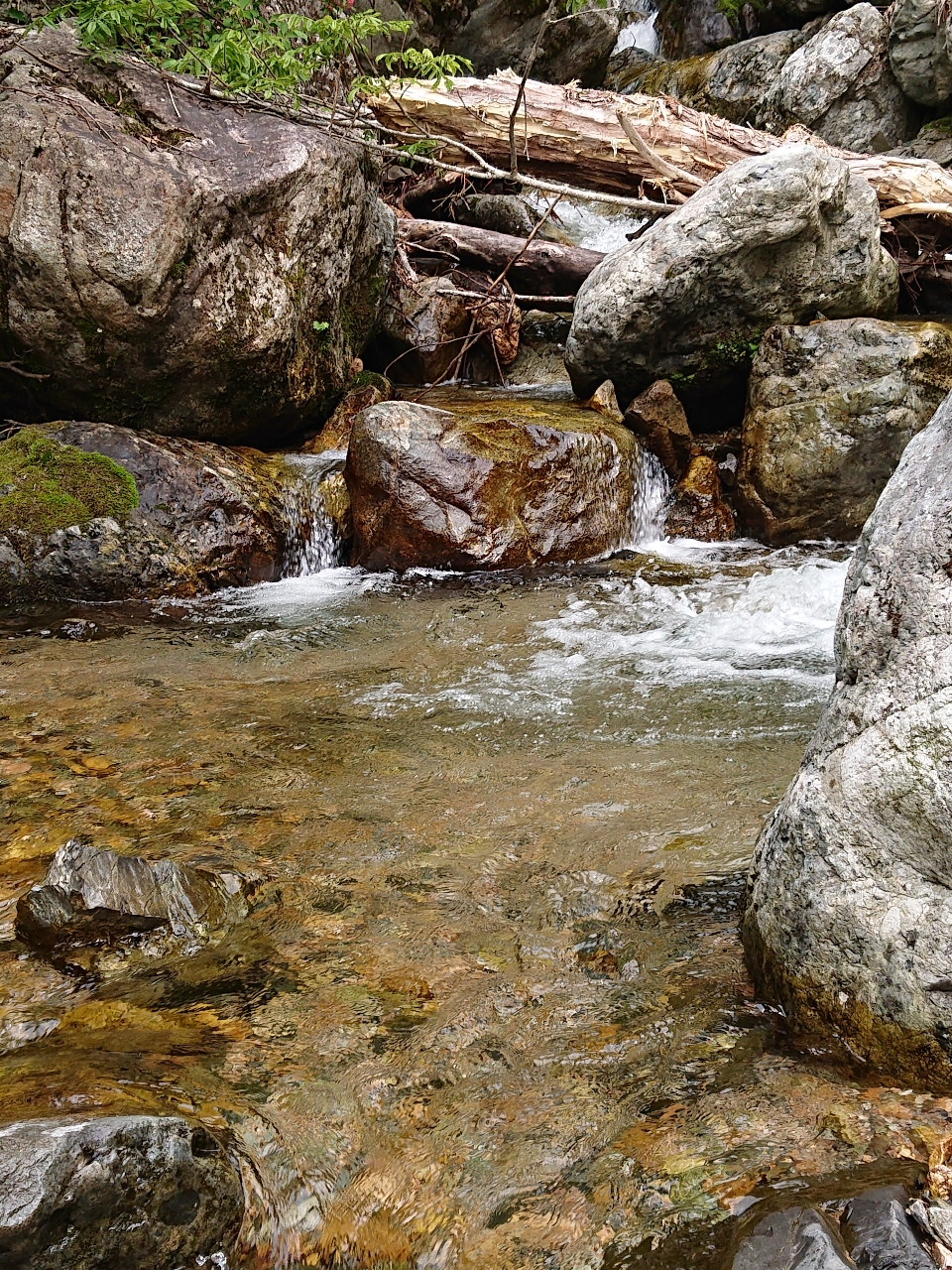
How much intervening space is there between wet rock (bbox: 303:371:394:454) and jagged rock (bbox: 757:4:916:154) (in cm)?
890

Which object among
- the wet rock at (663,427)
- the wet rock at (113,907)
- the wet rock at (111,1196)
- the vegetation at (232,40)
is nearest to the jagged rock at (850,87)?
the wet rock at (663,427)

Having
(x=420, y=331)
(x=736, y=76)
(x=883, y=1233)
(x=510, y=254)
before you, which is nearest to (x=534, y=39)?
(x=736, y=76)

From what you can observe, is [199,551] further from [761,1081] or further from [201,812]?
[761,1081]

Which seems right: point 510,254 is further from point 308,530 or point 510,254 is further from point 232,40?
point 308,530

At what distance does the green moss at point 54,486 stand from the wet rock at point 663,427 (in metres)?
4.25

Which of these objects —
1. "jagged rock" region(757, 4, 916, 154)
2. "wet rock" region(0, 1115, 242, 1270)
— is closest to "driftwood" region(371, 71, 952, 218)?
"jagged rock" region(757, 4, 916, 154)

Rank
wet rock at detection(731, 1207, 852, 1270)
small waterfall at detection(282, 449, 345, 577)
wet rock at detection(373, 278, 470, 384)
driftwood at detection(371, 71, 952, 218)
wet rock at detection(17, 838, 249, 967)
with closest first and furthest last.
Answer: wet rock at detection(731, 1207, 852, 1270) → wet rock at detection(17, 838, 249, 967) → small waterfall at detection(282, 449, 345, 577) → driftwood at detection(371, 71, 952, 218) → wet rock at detection(373, 278, 470, 384)

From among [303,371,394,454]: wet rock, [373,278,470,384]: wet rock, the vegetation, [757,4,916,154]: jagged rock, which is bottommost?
[303,371,394,454]: wet rock

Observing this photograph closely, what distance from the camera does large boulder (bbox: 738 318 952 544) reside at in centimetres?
719

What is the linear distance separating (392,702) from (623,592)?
7.94ft

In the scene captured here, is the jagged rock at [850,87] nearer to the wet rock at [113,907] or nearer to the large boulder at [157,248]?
the large boulder at [157,248]

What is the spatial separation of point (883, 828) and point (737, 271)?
6.80 meters

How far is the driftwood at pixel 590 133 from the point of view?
9609 mm

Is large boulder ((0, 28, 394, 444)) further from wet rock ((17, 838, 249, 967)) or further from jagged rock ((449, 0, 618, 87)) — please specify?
jagged rock ((449, 0, 618, 87))
